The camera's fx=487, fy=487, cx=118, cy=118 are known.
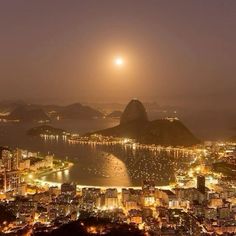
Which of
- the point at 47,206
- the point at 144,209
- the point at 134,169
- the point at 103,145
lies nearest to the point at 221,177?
the point at 134,169

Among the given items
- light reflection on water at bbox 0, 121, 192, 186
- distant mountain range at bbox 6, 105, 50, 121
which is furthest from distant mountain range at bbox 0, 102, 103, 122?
light reflection on water at bbox 0, 121, 192, 186

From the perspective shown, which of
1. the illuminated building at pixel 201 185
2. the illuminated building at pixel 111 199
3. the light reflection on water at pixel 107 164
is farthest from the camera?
the light reflection on water at pixel 107 164

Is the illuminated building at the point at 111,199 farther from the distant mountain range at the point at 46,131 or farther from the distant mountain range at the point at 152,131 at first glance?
the distant mountain range at the point at 46,131

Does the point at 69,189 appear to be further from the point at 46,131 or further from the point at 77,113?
the point at 77,113

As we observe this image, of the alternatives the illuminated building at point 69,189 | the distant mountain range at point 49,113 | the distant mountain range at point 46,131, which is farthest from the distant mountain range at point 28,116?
the illuminated building at point 69,189

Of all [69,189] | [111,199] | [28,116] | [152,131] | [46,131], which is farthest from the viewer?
[28,116]

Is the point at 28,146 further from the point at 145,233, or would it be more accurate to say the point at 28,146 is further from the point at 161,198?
the point at 145,233

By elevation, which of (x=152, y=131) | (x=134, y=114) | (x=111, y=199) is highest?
(x=134, y=114)

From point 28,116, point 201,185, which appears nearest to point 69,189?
point 201,185
